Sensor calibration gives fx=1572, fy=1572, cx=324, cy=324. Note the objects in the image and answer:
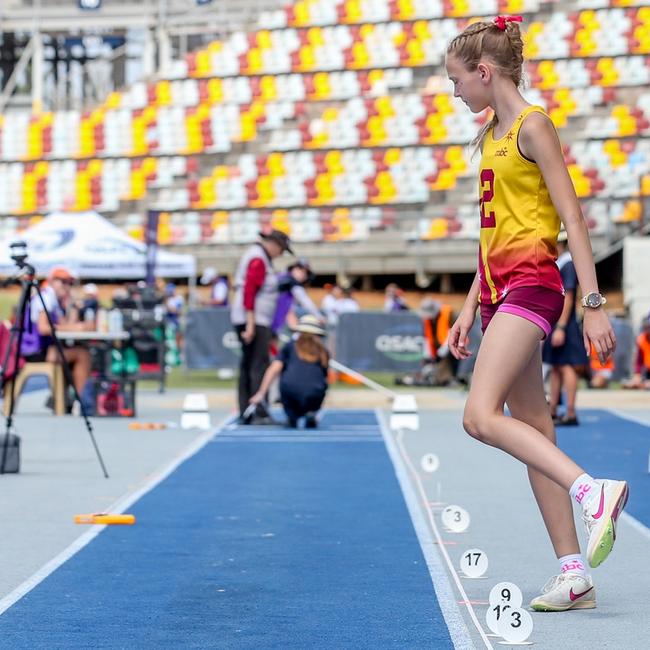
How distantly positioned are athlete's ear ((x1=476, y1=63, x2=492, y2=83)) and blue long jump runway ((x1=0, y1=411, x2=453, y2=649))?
1.81 m

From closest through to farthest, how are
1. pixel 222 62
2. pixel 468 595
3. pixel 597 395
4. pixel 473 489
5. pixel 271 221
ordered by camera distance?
pixel 468 595 → pixel 473 489 → pixel 597 395 → pixel 271 221 → pixel 222 62

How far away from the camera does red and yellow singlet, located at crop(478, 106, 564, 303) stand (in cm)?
514

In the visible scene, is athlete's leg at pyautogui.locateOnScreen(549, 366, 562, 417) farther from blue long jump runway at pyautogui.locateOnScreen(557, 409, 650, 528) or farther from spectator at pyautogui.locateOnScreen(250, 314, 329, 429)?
spectator at pyautogui.locateOnScreen(250, 314, 329, 429)

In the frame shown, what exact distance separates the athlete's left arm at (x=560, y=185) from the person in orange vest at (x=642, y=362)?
18.9m

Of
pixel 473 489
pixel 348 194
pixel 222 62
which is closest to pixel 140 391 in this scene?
pixel 473 489

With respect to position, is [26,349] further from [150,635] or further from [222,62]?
[222,62]

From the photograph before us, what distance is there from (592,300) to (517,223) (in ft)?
1.30

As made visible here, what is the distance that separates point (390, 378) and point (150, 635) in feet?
68.8

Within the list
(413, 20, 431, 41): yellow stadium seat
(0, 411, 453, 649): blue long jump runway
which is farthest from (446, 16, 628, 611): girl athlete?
(413, 20, 431, 41): yellow stadium seat

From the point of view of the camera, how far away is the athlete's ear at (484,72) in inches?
205

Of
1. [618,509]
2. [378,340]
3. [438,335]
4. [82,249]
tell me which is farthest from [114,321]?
[618,509]

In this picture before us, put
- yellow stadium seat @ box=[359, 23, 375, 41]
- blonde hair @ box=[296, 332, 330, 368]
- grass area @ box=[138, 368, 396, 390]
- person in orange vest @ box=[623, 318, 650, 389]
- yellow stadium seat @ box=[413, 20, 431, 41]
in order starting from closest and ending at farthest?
blonde hair @ box=[296, 332, 330, 368]
person in orange vest @ box=[623, 318, 650, 389]
grass area @ box=[138, 368, 396, 390]
yellow stadium seat @ box=[413, 20, 431, 41]
yellow stadium seat @ box=[359, 23, 375, 41]

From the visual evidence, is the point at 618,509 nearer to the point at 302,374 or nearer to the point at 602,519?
the point at 602,519

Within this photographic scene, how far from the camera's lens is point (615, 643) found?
15.7 feet
